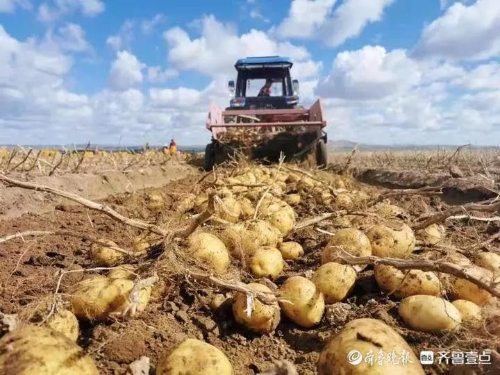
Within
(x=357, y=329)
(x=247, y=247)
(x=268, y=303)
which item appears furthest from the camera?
(x=247, y=247)

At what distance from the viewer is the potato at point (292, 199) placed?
508cm

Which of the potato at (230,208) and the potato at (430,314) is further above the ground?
the potato at (230,208)

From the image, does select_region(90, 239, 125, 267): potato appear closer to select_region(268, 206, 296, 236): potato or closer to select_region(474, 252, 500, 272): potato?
select_region(268, 206, 296, 236): potato

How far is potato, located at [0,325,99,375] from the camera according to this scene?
1.50 m

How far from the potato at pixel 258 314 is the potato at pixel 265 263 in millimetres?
434

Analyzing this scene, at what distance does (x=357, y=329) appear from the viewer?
180 cm

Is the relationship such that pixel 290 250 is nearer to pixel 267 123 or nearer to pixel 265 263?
pixel 265 263

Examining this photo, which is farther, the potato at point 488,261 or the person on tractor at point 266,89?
the person on tractor at point 266,89

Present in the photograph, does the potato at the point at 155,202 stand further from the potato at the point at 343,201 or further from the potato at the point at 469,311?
the potato at the point at 469,311

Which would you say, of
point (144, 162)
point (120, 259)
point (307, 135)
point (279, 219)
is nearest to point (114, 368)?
point (120, 259)

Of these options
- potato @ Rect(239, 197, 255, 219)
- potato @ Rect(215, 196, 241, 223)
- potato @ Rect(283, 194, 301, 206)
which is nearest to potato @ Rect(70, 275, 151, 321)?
potato @ Rect(215, 196, 241, 223)

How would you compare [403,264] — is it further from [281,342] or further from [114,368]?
[114,368]

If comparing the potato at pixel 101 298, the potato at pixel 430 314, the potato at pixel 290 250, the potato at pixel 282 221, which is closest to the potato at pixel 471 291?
the potato at pixel 430 314

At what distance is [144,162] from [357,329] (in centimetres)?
1061
